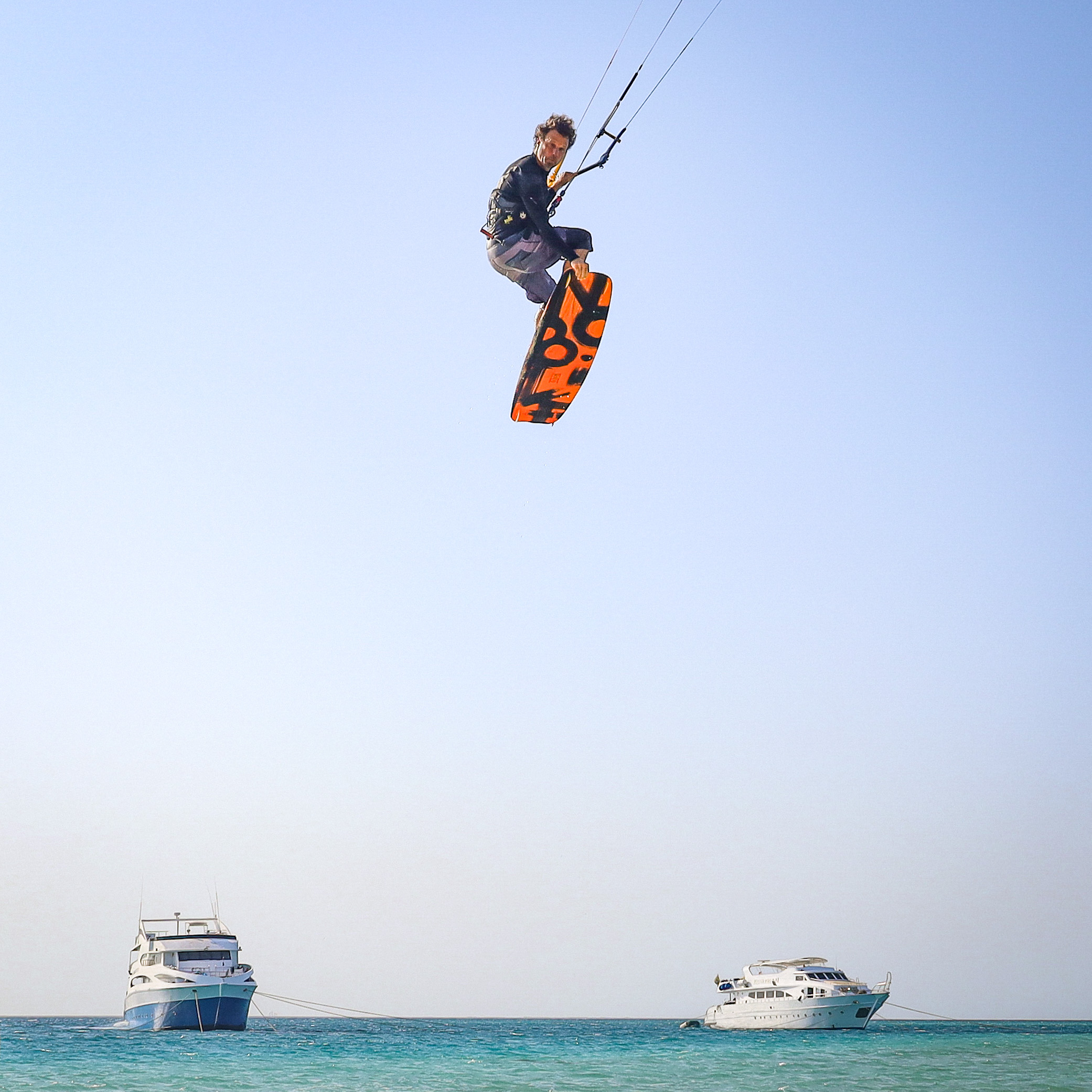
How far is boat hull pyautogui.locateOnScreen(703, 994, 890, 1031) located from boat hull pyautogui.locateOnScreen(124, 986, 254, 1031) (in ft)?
104

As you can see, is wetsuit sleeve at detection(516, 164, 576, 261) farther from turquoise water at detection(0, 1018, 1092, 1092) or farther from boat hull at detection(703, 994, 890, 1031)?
boat hull at detection(703, 994, 890, 1031)

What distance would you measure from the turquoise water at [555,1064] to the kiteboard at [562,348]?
83.6ft

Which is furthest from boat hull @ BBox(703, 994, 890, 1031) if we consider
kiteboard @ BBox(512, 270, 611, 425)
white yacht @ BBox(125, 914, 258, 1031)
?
kiteboard @ BBox(512, 270, 611, 425)

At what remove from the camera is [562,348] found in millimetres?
15258

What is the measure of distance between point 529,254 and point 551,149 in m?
1.41

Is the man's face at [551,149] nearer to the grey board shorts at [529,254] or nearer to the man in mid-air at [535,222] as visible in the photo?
the man in mid-air at [535,222]

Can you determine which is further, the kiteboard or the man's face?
the kiteboard

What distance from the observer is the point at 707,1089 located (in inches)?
1316

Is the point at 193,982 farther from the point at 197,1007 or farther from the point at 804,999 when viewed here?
the point at 804,999

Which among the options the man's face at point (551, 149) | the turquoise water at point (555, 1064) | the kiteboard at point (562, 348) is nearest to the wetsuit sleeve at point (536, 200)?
the man's face at point (551, 149)

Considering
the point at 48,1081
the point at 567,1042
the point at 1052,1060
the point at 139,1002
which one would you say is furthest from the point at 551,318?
the point at 567,1042

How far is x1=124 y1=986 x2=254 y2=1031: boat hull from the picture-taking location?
56.7 m

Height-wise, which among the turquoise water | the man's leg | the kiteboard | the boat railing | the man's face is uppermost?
the man's face

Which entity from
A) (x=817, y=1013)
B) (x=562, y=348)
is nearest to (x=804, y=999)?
(x=817, y=1013)
